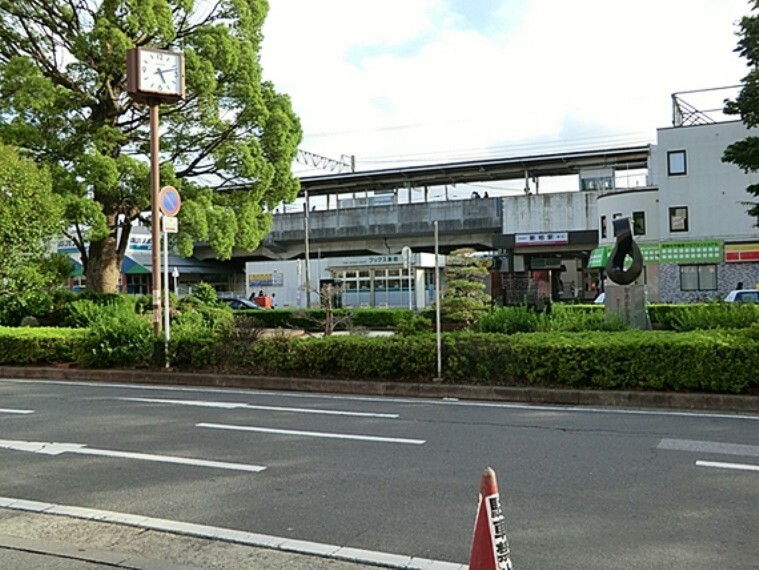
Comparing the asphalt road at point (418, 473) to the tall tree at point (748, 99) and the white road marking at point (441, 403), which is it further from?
the tall tree at point (748, 99)

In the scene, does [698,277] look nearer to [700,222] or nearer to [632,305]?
[700,222]

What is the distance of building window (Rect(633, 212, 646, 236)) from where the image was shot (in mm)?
38281

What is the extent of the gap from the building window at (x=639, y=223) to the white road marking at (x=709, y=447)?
3324 centimetres

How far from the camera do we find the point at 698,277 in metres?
36.1

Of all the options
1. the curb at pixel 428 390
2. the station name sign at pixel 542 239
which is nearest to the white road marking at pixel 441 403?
the curb at pixel 428 390

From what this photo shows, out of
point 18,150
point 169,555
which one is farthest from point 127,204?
point 169,555

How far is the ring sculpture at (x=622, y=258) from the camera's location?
607 inches

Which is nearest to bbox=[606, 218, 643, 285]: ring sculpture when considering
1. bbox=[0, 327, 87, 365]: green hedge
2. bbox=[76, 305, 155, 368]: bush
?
bbox=[76, 305, 155, 368]: bush

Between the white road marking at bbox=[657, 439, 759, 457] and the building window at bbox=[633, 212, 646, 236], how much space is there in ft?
109

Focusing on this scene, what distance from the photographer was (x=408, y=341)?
452 inches

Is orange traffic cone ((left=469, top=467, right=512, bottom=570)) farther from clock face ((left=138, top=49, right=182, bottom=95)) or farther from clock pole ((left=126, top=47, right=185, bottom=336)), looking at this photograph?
clock face ((left=138, top=49, right=182, bottom=95))

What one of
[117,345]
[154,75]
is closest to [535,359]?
[117,345]

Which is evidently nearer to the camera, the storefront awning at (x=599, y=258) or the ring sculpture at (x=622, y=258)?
the ring sculpture at (x=622, y=258)

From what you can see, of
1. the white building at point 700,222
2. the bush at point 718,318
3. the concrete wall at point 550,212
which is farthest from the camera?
the concrete wall at point 550,212
